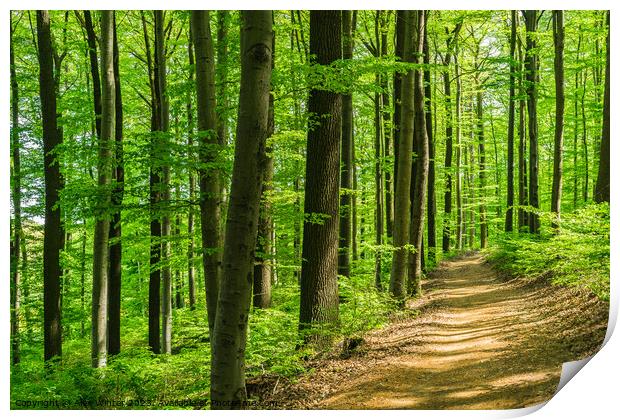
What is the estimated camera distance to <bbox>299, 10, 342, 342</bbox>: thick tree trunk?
6.14 metres

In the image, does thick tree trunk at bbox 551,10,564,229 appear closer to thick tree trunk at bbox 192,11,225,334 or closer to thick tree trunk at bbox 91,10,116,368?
thick tree trunk at bbox 192,11,225,334

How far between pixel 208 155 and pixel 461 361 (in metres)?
3.57

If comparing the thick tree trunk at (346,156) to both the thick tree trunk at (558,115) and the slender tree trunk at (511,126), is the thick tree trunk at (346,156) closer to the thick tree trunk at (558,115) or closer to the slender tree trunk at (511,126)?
the thick tree trunk at (558,115)

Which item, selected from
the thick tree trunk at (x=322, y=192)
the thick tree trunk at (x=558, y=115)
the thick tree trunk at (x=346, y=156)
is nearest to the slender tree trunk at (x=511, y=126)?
the thick tree trunk at (x=558, y=115)

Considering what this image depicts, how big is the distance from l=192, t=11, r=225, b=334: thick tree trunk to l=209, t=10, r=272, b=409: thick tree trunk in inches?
61.9

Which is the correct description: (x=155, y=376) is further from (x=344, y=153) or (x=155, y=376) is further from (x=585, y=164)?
(x=585, y=164)

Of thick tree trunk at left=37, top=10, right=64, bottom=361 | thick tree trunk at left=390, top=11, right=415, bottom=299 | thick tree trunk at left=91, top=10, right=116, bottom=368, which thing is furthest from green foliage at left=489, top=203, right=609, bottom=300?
thick tree trunk at left=37, top=10, right=64, bottom=361

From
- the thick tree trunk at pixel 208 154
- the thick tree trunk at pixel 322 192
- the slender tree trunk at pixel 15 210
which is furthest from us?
the slender tree trunk at pixel 15 210

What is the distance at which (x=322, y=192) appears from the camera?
625cm

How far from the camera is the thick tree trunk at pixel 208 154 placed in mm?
5387

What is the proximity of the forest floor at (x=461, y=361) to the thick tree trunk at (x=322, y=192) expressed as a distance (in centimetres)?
67

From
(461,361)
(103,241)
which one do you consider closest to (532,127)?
(461,361)

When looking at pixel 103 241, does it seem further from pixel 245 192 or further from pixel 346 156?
pixel 346 156

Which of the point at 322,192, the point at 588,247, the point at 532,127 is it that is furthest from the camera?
the point at 532,127
